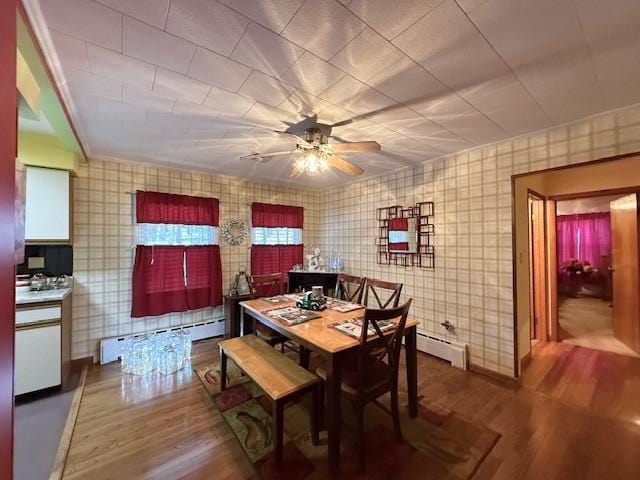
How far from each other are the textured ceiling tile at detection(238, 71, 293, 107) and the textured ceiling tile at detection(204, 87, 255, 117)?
0.08 meters

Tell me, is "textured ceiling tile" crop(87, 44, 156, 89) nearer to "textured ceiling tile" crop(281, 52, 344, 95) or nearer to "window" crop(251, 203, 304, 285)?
"textured ceiling tile" crop(281, 52, 344, 95)

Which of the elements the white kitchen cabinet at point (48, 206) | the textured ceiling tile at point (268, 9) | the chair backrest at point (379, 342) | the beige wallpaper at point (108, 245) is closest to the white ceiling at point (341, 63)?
the textured ceiling tile at point (268, 9)

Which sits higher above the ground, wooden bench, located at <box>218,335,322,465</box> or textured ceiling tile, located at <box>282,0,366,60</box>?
textured ceiling tile, located at <box>282,0,366,60</box>

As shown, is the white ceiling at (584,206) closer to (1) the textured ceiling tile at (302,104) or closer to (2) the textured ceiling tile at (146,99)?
(1) the textured ceiling tile at (302,104)

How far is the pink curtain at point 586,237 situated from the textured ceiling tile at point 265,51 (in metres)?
7.92

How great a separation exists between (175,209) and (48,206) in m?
1.14

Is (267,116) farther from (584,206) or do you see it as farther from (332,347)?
(584,206)

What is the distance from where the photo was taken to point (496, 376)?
8.58 feet

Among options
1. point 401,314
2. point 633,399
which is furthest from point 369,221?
point 633,399

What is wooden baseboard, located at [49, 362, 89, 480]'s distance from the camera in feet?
5.24

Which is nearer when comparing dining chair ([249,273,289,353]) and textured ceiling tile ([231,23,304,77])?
textured ceiling tile ([231,23,304,77])

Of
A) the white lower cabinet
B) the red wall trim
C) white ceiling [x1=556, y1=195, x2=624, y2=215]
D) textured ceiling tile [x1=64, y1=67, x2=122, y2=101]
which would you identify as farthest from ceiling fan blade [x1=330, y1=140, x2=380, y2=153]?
white ceiling [x1=556, y1=195, x2=624, y2=215]

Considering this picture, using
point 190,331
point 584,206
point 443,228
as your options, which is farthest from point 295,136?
point 584,206

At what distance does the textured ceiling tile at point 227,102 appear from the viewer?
175 cm
